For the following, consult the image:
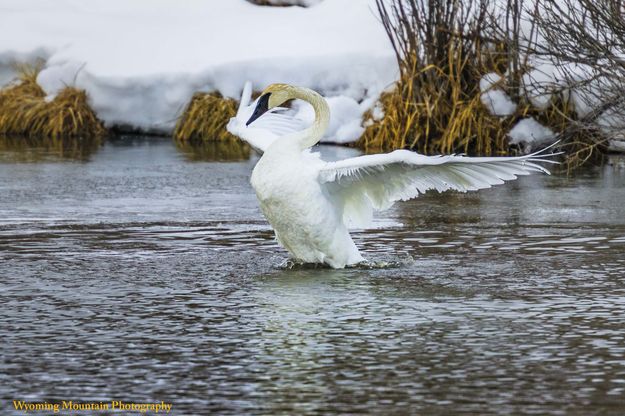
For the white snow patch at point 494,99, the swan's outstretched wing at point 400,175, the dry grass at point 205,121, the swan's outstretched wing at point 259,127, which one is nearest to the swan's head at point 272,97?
the swan's outstretched wing at point 259,127

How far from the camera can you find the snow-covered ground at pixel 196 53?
59.5 feet

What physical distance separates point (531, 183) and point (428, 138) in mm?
2811

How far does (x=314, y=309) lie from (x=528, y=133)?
30.4ft

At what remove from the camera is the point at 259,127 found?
10055 millimetres

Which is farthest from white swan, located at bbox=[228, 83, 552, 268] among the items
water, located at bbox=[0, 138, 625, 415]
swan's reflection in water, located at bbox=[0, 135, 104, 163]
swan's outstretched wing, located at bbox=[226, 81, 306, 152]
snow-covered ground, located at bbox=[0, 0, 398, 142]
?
snow-covered ground, located at bbox=[0, 0, 398, 142]

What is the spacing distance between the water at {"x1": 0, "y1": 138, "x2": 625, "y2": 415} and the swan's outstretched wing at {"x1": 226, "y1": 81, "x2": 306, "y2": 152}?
71 cm

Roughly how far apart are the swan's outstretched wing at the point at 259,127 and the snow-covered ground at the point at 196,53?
264 inches

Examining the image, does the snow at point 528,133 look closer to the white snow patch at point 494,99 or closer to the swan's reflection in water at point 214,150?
the white snow patch at point 494,99

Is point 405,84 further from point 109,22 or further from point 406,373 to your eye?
point 406,373

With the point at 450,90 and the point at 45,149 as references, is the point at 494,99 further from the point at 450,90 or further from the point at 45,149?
the point at 45,149

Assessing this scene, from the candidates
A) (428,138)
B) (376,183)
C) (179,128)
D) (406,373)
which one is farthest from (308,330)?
(179,128)

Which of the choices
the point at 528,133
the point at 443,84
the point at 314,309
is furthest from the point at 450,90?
the point at 314,309

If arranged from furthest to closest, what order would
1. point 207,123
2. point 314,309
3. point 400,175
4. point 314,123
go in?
point 207,123
point 314,123
point 400,175
point 314,309

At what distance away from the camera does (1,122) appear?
65.2ft
